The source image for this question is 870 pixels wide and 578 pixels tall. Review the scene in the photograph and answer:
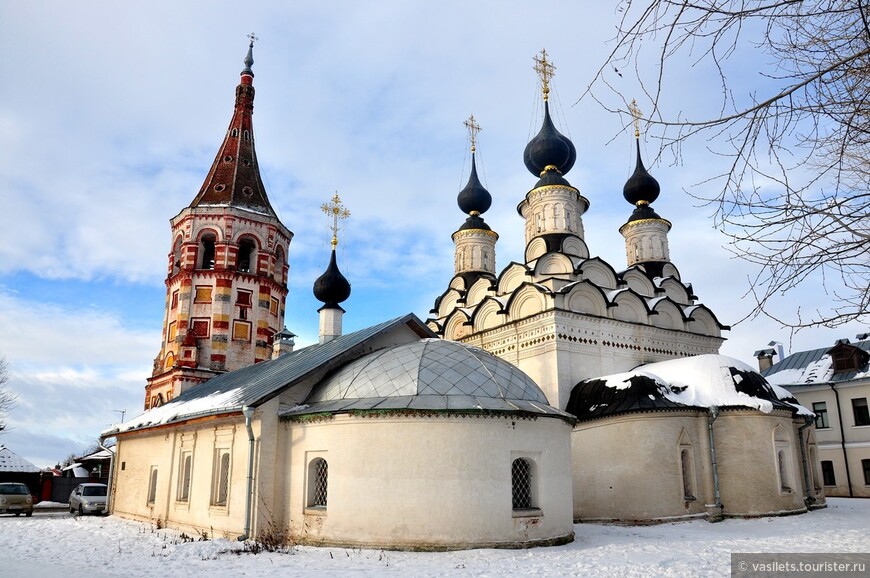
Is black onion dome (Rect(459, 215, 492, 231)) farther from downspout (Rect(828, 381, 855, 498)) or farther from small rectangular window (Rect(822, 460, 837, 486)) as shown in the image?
small rectangular window (Rect(822, 460, 837, 486))

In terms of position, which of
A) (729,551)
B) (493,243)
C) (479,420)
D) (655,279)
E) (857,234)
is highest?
(493,243)

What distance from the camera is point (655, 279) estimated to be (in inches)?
827

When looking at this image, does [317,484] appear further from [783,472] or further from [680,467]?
[783,472]

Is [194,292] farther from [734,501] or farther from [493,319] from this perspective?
[734,501]

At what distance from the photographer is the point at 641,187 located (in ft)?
72.6

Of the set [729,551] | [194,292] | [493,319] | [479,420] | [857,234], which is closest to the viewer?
[857,234]

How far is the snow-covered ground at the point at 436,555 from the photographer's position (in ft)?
24.9

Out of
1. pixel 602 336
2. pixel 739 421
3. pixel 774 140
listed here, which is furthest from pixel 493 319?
pixel 774 140

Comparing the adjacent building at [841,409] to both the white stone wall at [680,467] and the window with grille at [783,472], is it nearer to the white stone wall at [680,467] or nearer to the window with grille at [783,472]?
the window with grille at [783,472]

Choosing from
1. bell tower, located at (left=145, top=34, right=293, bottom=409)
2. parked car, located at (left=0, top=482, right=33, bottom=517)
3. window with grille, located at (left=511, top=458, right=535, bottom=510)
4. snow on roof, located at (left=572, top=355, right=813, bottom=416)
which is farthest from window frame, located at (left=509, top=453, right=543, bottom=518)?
bell tower, located at (left=145, top=34, right=293, bottom=409)

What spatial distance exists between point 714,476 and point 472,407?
22.8 feet

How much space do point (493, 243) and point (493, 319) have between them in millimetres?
5995

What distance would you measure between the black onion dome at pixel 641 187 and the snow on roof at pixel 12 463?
980 inches

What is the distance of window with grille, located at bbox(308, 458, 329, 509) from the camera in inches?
391
